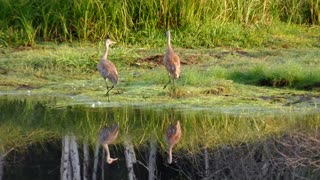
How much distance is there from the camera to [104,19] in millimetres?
13703

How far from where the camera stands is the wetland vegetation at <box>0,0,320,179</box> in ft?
25.9

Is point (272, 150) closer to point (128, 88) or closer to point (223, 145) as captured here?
point (223, 145)

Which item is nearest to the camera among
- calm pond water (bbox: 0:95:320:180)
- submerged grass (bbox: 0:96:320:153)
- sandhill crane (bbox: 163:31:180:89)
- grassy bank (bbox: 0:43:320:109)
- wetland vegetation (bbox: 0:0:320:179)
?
calm pond water (bbox: 0:95:320:180)

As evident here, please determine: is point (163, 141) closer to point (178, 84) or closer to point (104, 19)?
point (178, 84)

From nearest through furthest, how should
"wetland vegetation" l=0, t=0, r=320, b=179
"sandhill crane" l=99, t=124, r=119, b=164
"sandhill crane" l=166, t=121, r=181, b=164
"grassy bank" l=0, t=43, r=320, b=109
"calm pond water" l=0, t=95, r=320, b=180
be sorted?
"calm pond water" l=0, t=95, r=320, b=180 → "wetland vegetation" l=0, t=0, r=320, b=179 → "sandhill crane" l=99, t=124, r=119, b=164 → "sandhill crane" l=166, t=121, r=181, b=164 → "grassy bank" l=0, t=43, r=320, b=109

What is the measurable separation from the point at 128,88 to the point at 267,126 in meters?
2.86

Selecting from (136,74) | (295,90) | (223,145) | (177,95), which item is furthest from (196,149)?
(136,74)

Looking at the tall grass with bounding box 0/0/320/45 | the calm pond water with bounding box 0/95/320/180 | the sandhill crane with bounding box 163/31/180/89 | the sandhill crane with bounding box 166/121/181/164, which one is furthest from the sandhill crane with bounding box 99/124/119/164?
the tall grass with bounding box 0/0/320/45

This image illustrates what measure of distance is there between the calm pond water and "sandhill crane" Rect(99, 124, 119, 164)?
0.19 feet

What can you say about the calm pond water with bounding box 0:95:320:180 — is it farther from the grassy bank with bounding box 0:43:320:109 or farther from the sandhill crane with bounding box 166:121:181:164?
the grassy bank with bounding box 0:43:320:109

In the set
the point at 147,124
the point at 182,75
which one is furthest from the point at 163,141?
the point at 182,75

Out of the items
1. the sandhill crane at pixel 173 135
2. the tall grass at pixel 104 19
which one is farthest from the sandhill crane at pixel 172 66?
the tall grass at pixel 104 19

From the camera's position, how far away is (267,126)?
28.8 ft

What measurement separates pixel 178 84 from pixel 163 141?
2920mm
